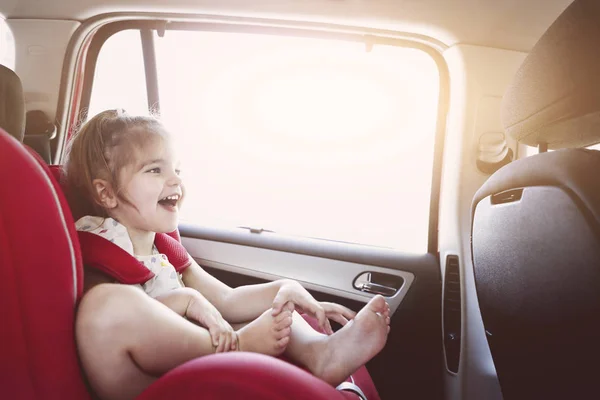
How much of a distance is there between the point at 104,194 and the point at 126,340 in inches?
18.4

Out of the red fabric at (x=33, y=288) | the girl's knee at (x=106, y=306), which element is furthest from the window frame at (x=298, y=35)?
the red fabric at (x=33, y=288)

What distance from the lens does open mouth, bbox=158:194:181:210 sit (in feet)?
4.38

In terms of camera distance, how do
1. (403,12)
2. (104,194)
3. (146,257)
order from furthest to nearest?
(403,12), (146,257), (104,194)

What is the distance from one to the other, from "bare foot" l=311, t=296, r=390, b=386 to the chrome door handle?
698 millimetres

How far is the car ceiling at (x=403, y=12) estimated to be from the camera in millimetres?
1593

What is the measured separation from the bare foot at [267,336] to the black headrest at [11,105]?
0.81 metres

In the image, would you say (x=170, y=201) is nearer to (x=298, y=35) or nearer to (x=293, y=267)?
(x=293, y=267)

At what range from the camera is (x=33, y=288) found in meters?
0.88

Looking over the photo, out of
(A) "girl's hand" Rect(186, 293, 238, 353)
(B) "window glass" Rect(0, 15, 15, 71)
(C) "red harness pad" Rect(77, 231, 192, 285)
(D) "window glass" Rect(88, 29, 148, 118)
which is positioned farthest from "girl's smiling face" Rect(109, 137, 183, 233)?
(B) "window glass" Rect(0, 15, 15, 71)

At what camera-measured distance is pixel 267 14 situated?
1.95 metres

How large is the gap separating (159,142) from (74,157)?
0.25 meters

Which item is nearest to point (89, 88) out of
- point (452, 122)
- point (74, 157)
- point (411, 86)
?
point (74, 157)

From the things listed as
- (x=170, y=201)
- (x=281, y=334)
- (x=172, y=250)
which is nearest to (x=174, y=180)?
(x=170, y=201)

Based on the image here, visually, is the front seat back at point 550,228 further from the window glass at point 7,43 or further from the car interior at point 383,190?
the window glass at point 7,43
